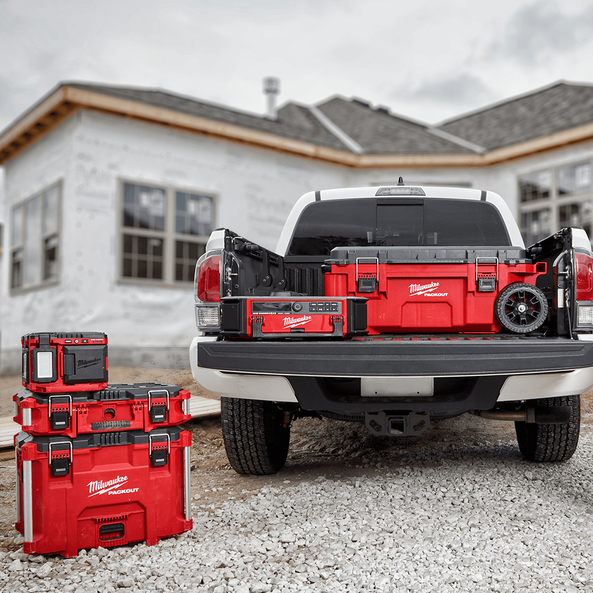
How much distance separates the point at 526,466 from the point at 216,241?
2.61 m

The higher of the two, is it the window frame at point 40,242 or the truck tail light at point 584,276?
the window frame at point 40,242

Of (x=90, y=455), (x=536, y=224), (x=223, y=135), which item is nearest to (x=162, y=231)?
(x=223, y=135)

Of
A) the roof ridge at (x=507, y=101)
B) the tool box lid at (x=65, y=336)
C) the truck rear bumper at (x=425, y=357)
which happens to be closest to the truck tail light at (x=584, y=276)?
the truck rear bumper at (x=425, y=357)

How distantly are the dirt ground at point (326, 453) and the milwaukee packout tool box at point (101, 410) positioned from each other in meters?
0.67

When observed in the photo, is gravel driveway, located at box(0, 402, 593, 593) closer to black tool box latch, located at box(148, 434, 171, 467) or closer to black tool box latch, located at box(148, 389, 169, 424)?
black tool box latch, located at box(148, 434, 171, 467)

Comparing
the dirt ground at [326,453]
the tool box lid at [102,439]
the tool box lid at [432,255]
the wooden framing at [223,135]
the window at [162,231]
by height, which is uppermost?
the wooden framing at [223,135]

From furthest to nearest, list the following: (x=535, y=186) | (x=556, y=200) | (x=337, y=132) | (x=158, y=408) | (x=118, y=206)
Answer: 1. (x=337, y=132)
2. (x=535, y=186)
3. (x=556, y=200)
4. (x=118, y=206)
5. (x=158, y=408)

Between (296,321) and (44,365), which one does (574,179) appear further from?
(44,365)

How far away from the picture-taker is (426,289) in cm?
338

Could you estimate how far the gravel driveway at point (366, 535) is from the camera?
2418 millimetres

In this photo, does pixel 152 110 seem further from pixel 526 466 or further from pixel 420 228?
pixel 526 466

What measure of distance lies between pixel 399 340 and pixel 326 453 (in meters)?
2.12

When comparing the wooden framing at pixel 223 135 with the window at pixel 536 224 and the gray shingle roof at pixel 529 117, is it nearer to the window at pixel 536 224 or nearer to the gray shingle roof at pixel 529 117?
the gray shingle roof at pixel 529 117

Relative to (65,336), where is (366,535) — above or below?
below
